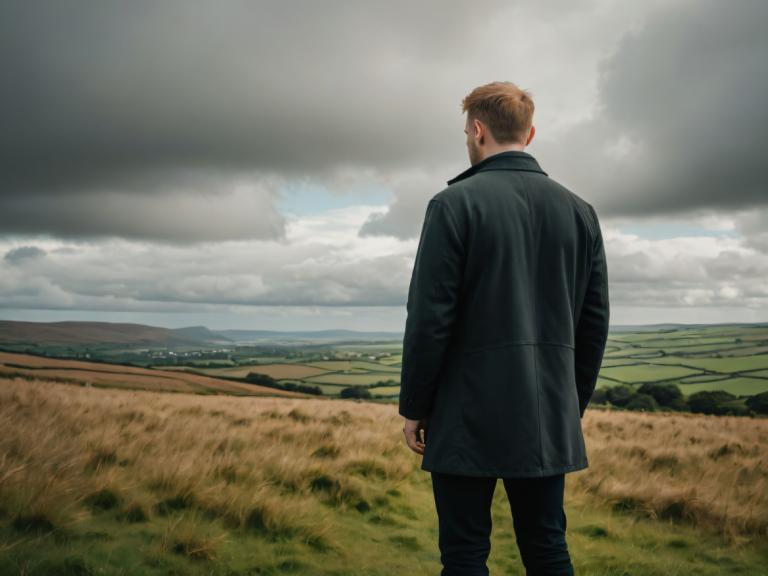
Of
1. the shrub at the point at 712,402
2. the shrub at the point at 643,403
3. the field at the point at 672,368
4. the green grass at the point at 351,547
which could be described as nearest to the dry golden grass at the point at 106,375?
the field at the point at 672,368

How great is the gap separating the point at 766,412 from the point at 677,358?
14.1m

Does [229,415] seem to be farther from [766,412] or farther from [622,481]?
[766,412]

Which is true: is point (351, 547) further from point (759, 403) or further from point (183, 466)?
point (759, 403)

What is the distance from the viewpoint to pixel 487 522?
2.58 m

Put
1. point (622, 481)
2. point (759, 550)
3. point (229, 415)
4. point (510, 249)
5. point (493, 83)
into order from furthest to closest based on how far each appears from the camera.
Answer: point (229, 415) → point (622, 481) → point (759, 550) → point (493, 83) → point (510, 249)

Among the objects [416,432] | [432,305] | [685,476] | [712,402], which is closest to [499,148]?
[432,305]

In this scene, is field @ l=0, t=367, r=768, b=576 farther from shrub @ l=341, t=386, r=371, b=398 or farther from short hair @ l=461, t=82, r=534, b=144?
shrub @ l=341, t=386, r=371, b=398

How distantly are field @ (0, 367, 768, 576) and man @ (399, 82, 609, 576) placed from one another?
6.64 feet

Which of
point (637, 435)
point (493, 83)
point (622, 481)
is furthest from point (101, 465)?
point (637, 435)

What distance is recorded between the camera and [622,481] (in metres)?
6.70

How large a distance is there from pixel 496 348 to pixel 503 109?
1255 mm

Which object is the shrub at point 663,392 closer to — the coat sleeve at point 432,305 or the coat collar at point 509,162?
the coat collar at point 509,162

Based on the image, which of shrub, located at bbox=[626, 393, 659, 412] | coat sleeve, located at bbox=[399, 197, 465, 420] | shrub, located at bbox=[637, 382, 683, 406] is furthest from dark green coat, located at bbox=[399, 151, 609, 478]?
shrub, located at bbox=[637, 382, 683, 406]

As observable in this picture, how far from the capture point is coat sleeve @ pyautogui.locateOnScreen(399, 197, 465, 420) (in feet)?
8.17
